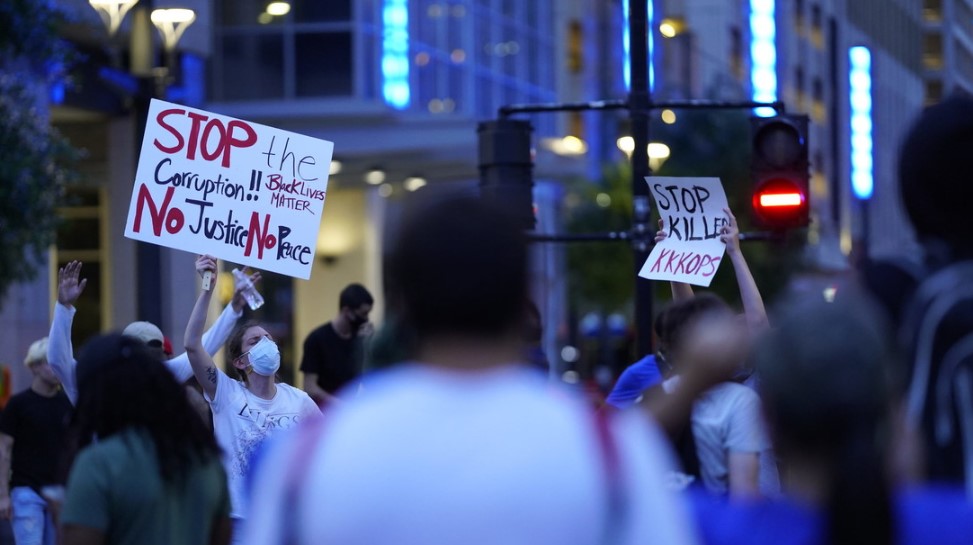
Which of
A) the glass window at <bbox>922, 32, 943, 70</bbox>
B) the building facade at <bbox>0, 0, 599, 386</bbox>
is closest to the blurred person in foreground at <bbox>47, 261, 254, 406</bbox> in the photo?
the building facade at <bbox>0, 0, 599, 386</bbox>

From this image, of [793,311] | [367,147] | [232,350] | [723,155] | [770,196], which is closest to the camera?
[793,311]

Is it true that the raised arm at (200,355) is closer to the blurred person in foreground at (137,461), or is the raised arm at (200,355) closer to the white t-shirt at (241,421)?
the white t-shirt at (241,421)

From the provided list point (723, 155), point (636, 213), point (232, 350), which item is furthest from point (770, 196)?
point (723, 155)

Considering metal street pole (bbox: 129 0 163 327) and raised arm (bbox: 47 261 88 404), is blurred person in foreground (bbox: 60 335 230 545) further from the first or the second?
metal street pole (bbox: 129 0 163 327)

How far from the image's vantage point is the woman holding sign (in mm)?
7160

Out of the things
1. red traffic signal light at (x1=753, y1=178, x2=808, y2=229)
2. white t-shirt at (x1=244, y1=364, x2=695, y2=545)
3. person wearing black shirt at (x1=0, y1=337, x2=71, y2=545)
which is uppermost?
red traffic signal light at (x1=753, y1=178, x2=808, y2=229)

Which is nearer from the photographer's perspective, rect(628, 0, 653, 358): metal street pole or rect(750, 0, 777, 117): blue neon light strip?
rect(628, 0, 653, 358): metal street pole

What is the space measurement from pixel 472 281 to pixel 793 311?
56cm

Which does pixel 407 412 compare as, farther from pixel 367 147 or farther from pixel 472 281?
pixel 367 147

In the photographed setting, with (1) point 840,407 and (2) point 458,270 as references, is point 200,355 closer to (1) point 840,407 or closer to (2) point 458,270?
(2) point 458,270

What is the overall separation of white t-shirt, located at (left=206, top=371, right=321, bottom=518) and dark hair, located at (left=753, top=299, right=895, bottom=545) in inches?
178

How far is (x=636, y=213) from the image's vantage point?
10844mm

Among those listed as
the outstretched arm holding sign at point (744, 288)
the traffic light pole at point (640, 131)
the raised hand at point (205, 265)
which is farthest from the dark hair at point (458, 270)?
the traffic light pole at point (640, 131)

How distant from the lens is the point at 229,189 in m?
8.79
